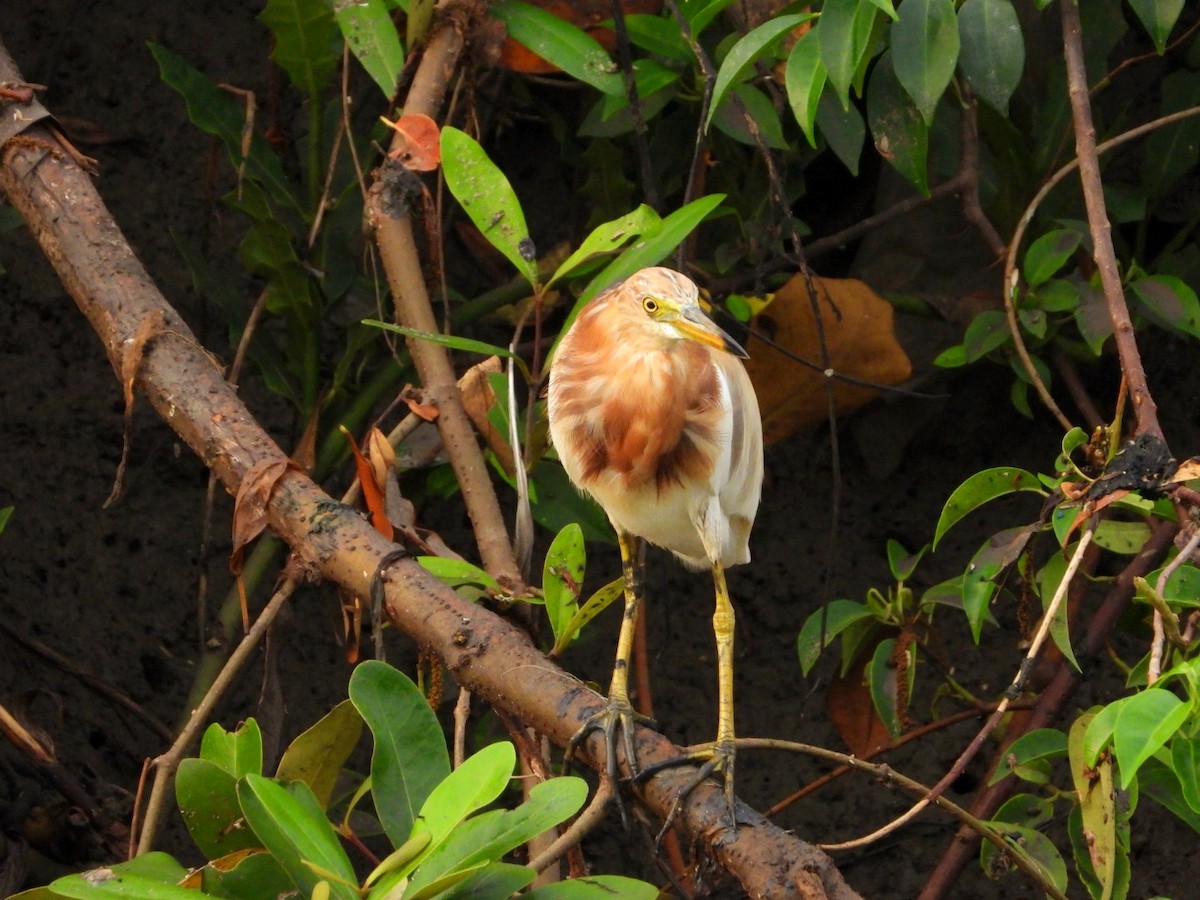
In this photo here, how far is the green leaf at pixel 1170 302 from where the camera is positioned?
1746mm

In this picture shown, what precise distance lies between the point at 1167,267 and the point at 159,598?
70.2 inches

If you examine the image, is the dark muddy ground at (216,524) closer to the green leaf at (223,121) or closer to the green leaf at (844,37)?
the green leaf at (223,121)

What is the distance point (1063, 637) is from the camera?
1.19 metres

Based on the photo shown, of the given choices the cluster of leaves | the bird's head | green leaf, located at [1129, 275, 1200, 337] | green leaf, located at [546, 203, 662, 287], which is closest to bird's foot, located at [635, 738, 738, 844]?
the cluster of leaves

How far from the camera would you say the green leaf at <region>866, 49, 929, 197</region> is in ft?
4.73

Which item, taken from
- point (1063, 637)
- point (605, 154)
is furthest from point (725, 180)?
point (1063, 637)

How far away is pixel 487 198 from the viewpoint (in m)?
1.46

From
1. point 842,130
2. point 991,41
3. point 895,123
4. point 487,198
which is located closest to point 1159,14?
point 991,41

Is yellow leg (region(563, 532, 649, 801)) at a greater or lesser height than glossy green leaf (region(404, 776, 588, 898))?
lesser

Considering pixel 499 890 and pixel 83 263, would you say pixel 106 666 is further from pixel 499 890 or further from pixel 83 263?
pixel 499 890

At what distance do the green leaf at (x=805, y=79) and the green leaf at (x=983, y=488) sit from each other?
0.36 meters

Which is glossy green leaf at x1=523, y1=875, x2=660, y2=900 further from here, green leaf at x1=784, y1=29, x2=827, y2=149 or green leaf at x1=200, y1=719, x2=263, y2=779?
green leaf at x1=784, y1=29, x2=827, y2=149

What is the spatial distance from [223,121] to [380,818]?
48.1 inches

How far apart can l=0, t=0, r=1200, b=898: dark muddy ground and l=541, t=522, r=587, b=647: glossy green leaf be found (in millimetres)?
960
